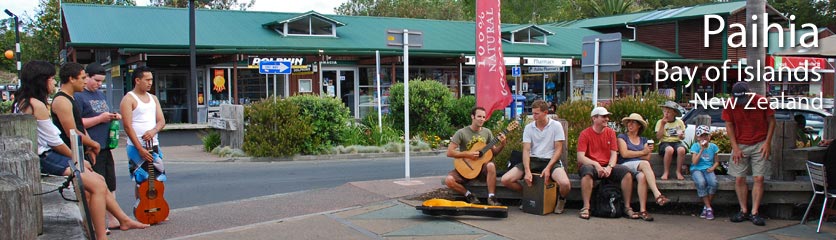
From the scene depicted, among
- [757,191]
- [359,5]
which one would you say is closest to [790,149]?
[757,191]

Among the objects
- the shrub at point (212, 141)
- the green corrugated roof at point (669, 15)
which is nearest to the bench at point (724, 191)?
the shrub at point (212, 141)

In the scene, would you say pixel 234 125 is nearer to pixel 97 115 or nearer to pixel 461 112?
pixel 461 112

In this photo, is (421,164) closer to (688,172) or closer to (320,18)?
(688,172)

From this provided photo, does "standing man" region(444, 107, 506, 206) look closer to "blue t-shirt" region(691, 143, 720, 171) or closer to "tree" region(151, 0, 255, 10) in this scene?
Result: "blue t-shirt" region(691, 143, 720, 171)

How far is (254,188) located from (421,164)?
466 centimetres

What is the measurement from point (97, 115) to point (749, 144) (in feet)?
22.2

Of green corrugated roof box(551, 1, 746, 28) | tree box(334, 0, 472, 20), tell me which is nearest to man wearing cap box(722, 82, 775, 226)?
green corrugated roof box(551, 1, 746, 28)

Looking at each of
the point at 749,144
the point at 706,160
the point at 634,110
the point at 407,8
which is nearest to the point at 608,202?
the point at 706,160

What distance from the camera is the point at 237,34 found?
25.5m

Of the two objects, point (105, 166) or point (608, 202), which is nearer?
point (105, 166)

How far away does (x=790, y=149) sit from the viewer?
25.6ft

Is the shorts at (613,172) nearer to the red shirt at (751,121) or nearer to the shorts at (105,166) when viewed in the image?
the red shirt at (751,121)

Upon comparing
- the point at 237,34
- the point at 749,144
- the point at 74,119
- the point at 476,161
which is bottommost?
the point at 476,161

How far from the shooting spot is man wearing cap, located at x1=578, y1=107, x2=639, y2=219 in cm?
782
